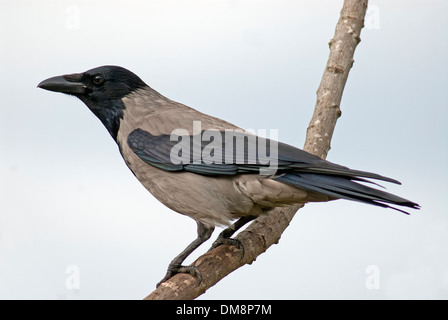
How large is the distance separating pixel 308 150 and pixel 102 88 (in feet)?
6.42

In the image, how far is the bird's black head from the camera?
5461mm

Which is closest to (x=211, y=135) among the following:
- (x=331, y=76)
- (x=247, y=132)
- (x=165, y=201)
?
(x=247, y=132)

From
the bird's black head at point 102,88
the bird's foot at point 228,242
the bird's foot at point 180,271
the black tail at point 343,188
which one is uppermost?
the bird's black head at point 102,88

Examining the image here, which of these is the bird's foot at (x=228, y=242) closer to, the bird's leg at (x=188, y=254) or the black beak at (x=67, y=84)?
the bird's leg at (x=188, y=254)

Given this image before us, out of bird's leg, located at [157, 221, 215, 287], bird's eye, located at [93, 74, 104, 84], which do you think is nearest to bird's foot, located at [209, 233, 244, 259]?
bird's leg, located at [157, 221, 215, 287]

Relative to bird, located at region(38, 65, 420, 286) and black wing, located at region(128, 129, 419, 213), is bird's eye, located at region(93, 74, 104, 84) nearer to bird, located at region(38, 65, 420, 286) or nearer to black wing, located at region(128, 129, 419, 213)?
bird, located at region(38, 65, 420, 286)

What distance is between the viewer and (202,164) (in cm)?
488

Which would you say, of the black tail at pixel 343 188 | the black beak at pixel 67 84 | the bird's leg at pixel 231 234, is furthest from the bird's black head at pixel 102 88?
the black tail at pixel 343 188

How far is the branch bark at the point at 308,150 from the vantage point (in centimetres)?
476

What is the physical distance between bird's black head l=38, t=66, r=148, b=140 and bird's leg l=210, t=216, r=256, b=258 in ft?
4.03

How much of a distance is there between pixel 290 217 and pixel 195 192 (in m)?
1.18

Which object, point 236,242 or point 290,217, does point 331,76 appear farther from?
point 236,242

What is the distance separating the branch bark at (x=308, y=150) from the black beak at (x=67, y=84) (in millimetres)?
1766

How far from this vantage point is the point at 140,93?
5539 millimetres
